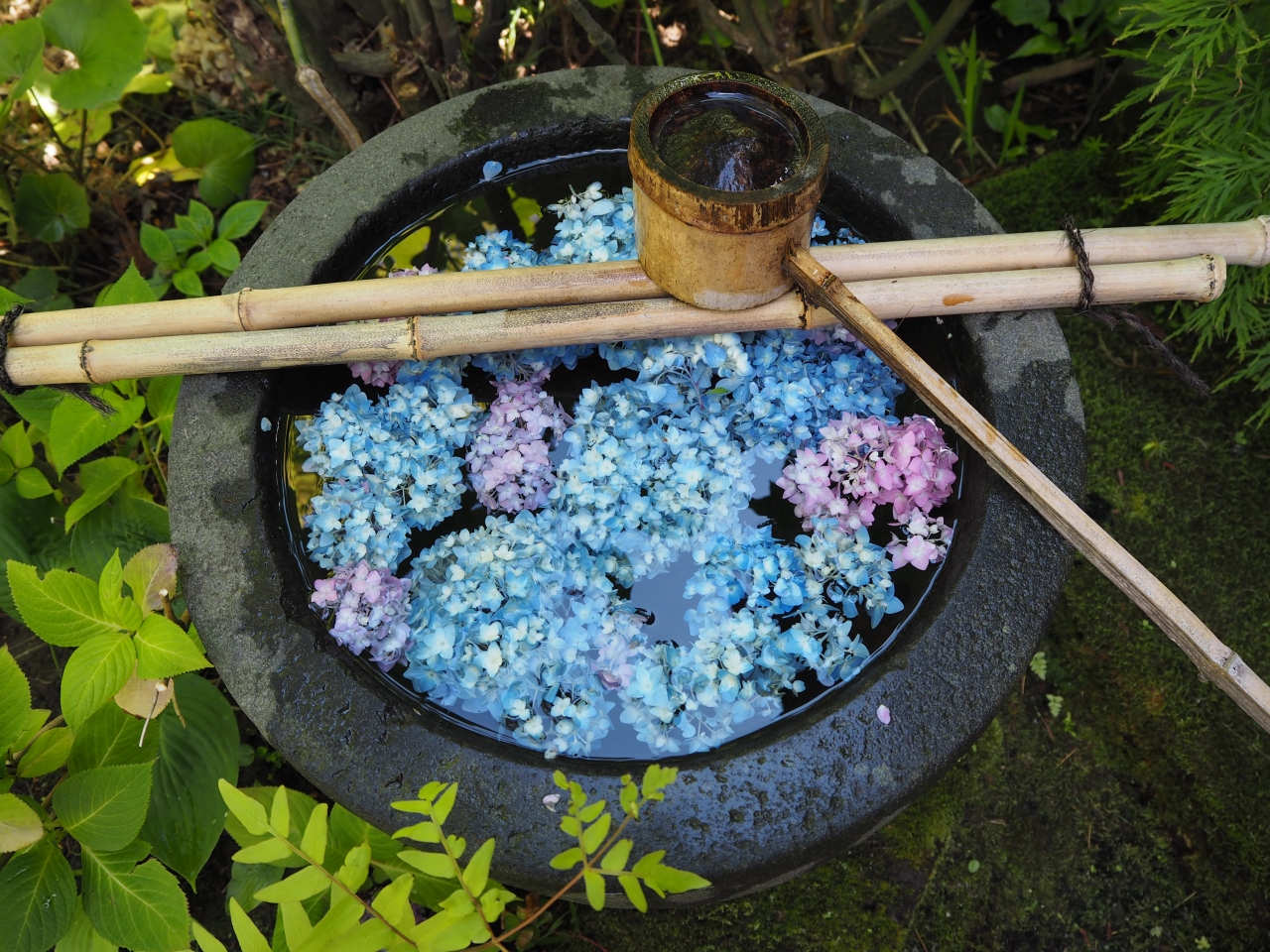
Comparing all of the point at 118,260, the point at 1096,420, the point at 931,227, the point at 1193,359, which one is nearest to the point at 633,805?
the point at 931,227

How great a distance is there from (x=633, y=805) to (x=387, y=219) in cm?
175

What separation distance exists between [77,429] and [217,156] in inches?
70.9

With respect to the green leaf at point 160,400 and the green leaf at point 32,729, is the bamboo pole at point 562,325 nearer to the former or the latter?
the green leaf at point 160,400

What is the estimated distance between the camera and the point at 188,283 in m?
2.94

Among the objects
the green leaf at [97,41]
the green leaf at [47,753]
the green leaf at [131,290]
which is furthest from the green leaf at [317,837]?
the green leaf at [97,41]

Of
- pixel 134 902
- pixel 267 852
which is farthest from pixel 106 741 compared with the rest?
pixel 267 852

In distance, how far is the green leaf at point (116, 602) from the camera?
191 cm

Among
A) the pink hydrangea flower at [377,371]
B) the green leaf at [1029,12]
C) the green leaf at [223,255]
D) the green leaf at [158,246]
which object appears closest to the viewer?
the pink hydrangea flower at [377,371]

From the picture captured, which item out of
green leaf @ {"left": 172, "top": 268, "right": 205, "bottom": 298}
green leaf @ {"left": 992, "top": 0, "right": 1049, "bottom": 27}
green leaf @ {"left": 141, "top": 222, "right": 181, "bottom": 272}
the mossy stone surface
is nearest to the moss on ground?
the mossy stone surface

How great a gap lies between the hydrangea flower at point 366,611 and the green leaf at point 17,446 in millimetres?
1307

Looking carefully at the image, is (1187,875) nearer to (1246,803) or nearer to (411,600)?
(1246,803)

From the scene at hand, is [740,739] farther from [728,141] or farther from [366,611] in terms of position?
[728,141]

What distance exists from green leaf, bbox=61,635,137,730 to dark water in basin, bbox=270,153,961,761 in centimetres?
42

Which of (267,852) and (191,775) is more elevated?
(267,852)
